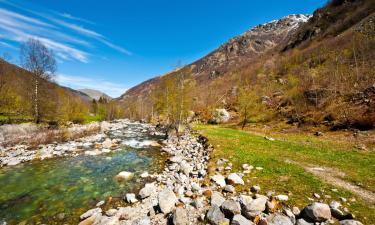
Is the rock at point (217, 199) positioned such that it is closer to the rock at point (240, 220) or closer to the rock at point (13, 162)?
the rock at point (240, 220)

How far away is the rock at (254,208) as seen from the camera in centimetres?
822

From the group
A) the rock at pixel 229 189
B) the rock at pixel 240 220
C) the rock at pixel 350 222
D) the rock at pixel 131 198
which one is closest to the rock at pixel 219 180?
the rock at pixel 229 189

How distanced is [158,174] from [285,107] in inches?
1707

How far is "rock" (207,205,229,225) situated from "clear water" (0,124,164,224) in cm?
523

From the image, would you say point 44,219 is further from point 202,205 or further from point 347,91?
point 347,91

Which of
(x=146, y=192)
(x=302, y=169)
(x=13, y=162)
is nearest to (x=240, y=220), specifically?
(x=146, y=192)

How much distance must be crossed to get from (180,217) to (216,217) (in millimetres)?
1348

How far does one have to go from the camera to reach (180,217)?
8523mm

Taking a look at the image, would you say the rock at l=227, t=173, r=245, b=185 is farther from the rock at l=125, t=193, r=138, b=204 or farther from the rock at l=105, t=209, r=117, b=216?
the rock at l=105, t=209, r=117, b=216

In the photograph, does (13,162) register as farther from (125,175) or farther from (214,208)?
(214,208)

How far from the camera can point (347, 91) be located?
129ft

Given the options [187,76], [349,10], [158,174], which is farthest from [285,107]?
[349,10]

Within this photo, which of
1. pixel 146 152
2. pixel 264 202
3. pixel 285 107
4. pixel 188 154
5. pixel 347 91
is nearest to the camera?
pixel 264 202

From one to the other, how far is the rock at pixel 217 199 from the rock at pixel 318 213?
318 centimetres
